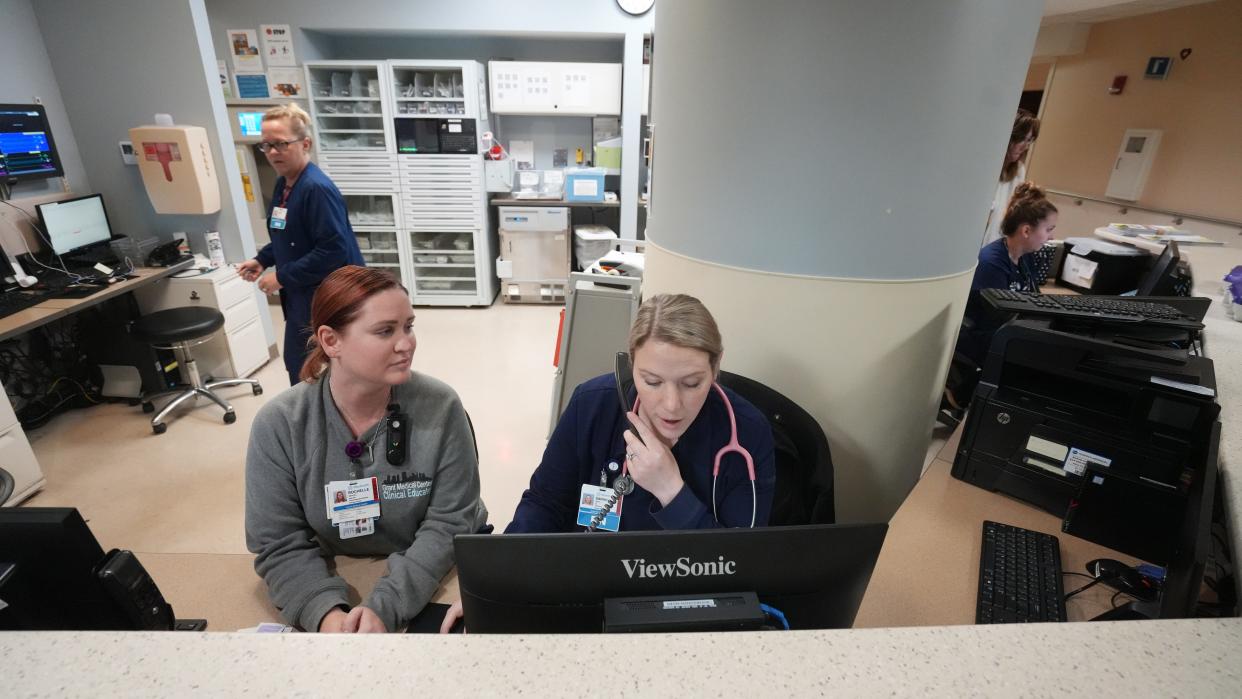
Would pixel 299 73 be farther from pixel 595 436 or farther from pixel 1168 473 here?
pixel 1168 473

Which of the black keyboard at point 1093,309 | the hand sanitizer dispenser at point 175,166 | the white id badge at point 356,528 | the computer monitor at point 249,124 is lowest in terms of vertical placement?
the white id badge at point 356,528

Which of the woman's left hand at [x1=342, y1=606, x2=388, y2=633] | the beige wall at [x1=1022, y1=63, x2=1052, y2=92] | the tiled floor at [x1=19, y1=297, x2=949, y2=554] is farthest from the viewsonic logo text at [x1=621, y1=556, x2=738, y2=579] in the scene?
the beige wall at [x1=1022, y1=63, x2=1052, y2=92]

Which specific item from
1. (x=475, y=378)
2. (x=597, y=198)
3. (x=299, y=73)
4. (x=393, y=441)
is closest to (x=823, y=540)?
(x=393, y=441)

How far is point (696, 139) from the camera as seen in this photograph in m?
1.64

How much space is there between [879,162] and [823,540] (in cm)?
112

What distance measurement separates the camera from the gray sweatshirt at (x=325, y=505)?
112 cm

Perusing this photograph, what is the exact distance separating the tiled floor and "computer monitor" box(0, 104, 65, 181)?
1.32 metres

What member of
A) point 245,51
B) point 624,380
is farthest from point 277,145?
point 245,51

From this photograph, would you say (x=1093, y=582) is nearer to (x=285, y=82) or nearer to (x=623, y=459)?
(x=623, y=459)

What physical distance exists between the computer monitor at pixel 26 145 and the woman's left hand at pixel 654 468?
12.3 feet

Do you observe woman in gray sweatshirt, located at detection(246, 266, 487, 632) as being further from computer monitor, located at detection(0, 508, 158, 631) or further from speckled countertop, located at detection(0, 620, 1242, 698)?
speckled countertop, located at detection(0, 620, 1242, 698)

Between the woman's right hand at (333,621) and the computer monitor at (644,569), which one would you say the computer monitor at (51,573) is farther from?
the computer monitor at (644,569)

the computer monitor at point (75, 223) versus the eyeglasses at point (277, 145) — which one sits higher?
the eyeglasses at point (277, 145)

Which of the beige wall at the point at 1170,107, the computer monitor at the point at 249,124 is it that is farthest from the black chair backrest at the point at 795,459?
the computer monitor at the point at 249,124
